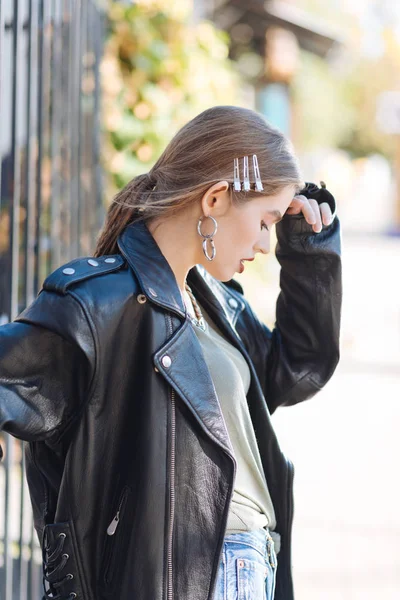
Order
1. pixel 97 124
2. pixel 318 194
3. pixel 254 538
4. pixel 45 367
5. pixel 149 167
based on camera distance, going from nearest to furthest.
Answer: pixel 45 367 < pixel 254 538 < pixel 318 194 < pixel 97 124 < pixel 149 167

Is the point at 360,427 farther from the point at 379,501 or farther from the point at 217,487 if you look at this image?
the point at 217,487

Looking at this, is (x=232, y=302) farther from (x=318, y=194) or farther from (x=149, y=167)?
(x=149, y=167)

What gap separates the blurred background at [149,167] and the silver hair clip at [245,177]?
858 mm

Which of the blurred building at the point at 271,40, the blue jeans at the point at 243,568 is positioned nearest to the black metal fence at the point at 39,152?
the blue jeans at the point at 243,568

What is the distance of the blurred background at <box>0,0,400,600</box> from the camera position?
3.09m

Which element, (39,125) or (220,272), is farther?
(39,125)

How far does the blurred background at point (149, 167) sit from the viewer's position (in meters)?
3.09

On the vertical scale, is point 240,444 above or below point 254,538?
above

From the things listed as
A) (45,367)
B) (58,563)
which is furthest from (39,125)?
(58,563)

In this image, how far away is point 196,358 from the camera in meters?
1.95

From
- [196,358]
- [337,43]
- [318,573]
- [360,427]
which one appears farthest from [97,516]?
[337,43]

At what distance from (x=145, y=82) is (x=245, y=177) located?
4.10 m

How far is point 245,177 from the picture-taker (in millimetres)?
2086

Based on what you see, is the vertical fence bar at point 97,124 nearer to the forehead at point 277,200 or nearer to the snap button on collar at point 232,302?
the snap button on collar at point 232,302
